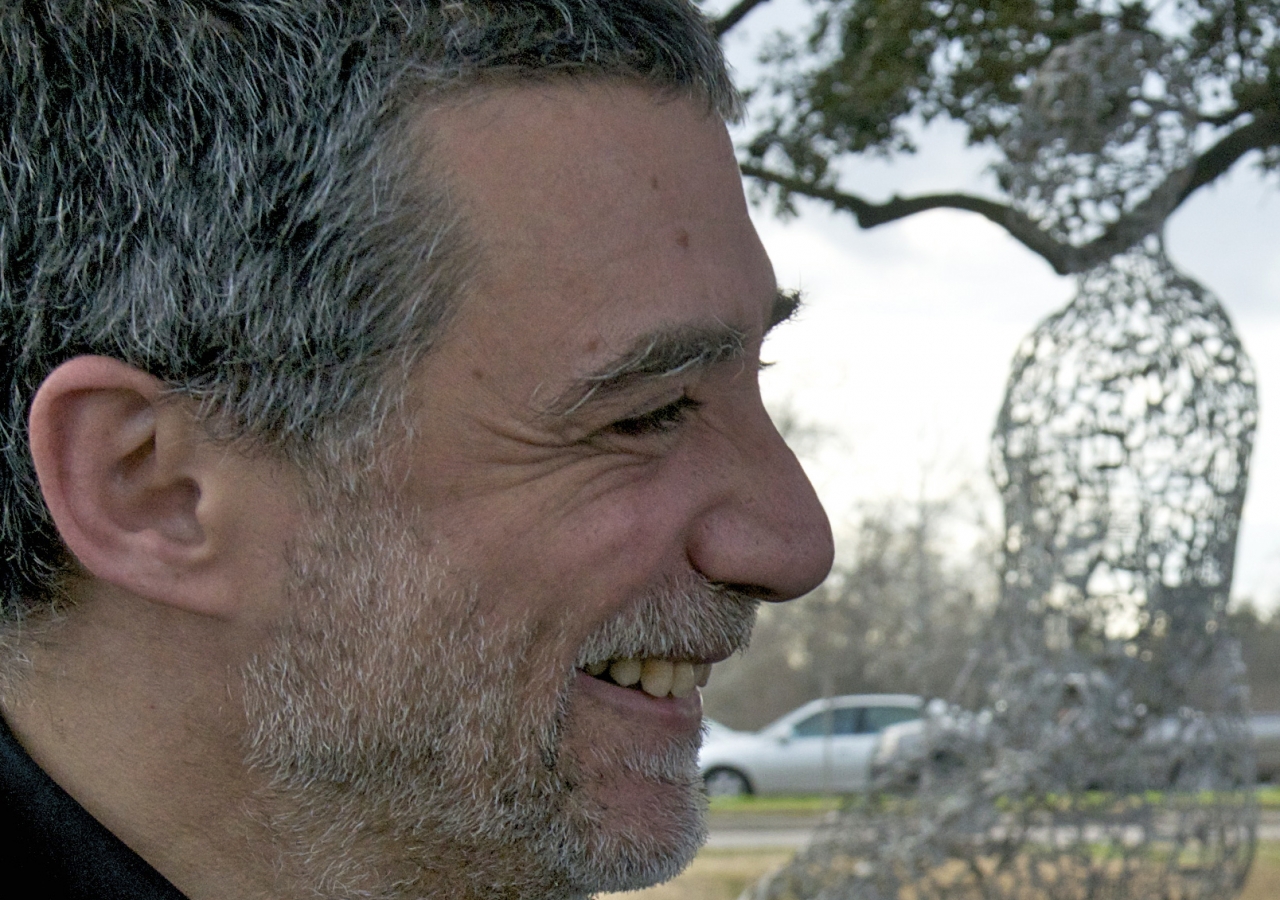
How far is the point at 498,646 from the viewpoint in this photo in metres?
1.33

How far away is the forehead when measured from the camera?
1378mm

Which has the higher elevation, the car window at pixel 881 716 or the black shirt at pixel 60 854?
the car window at pixel 881 716

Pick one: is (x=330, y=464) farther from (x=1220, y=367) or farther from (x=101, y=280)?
(x=1220, y=367)

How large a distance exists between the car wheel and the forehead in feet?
52.8

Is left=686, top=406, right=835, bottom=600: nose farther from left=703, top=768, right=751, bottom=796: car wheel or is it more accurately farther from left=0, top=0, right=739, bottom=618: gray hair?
left=703, top=768, right=751, bottom=796: car wheel

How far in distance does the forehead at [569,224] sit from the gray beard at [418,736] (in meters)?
0.23

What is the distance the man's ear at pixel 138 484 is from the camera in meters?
1.36

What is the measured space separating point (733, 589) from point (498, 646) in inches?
9.8

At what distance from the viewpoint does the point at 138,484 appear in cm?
138

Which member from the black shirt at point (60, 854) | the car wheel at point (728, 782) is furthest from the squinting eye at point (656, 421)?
the car wheel at point (728, 782)

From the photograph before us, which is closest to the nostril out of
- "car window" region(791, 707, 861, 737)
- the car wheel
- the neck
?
the neck

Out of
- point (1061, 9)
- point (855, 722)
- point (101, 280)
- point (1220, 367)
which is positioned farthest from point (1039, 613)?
point (855, 722)

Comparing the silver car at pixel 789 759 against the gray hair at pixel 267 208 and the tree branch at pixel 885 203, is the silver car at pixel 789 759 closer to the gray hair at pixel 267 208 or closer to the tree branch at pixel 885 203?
the tree branch at pixel 885 203

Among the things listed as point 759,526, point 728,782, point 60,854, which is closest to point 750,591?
point 759,526
